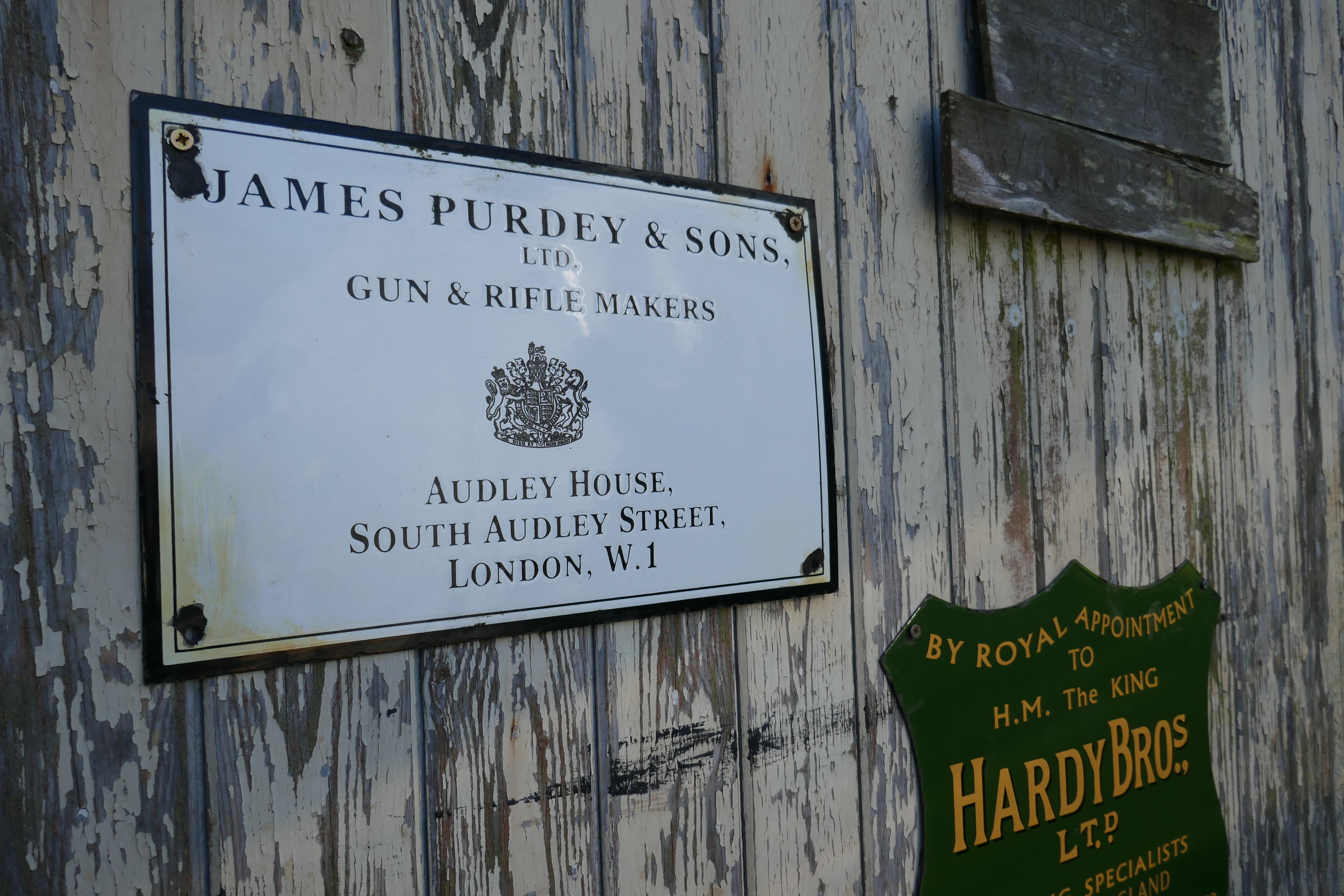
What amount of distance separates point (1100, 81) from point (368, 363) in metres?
1.08

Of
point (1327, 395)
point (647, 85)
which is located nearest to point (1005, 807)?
point (647, 85)

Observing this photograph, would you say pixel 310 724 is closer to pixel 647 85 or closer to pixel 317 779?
pixel 317 779

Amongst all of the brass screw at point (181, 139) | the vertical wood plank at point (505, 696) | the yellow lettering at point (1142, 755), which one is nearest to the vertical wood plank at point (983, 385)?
the yellow lettering at point (1142, 755)

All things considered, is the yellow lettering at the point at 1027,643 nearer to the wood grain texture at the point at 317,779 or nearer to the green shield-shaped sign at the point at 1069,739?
the green shield-shaped sign at the point at 1069,739

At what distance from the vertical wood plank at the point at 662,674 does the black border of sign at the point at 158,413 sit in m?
0.04

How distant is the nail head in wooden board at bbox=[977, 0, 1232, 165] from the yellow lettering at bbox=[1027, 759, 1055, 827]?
87 cm

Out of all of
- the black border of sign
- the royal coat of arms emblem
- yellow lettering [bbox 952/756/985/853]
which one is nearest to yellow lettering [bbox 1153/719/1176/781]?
yellow lettering [bbox 952/756/985/853]

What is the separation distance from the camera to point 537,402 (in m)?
0.75

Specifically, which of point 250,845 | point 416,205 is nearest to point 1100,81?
point 416,205

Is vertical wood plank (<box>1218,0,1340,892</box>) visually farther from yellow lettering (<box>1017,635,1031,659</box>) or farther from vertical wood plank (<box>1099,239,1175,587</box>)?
yellow lettering (<box>1017,635,1031,659</box>)

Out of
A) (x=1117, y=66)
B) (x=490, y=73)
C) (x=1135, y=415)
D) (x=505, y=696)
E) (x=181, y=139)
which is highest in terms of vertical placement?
(x=1117, y=66)

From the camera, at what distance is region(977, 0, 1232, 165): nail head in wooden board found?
1070mm

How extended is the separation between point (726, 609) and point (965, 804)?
0.44 metres

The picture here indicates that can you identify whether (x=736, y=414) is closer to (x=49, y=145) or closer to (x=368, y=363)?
(x=368, y=363)
